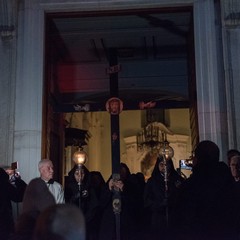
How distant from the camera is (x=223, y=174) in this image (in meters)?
3.45

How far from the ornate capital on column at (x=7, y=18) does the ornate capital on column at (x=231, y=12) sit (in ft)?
11.0

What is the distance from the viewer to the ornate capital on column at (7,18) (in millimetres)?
7289

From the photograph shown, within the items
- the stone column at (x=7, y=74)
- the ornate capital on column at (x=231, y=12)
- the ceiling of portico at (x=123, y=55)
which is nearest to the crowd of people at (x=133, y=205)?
the stone column at (x=7, y=74)

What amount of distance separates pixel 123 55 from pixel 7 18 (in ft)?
16.1

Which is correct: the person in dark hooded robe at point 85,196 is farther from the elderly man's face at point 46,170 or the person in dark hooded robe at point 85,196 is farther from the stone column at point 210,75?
the stone column at point 210,75

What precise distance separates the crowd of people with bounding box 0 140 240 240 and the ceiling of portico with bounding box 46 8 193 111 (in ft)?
9.17

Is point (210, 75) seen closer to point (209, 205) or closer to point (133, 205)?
point (133, 205)

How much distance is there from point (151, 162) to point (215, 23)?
16.1 metres

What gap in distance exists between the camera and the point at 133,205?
6977 millimetres

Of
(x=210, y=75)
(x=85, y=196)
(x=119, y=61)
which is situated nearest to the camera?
(x=85, y=196)

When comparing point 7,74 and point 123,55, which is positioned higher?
point 123,55

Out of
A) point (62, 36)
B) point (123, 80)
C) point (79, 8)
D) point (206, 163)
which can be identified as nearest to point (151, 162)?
point (123, 80)

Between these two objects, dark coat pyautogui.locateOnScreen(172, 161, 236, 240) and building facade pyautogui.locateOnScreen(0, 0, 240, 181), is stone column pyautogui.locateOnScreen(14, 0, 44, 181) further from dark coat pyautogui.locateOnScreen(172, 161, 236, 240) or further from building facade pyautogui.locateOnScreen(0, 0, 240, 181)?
dark coat pyautogui.locateOnScreen(172, 161, 236, 240)

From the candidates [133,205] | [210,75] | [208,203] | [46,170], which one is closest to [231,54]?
[210,75]
